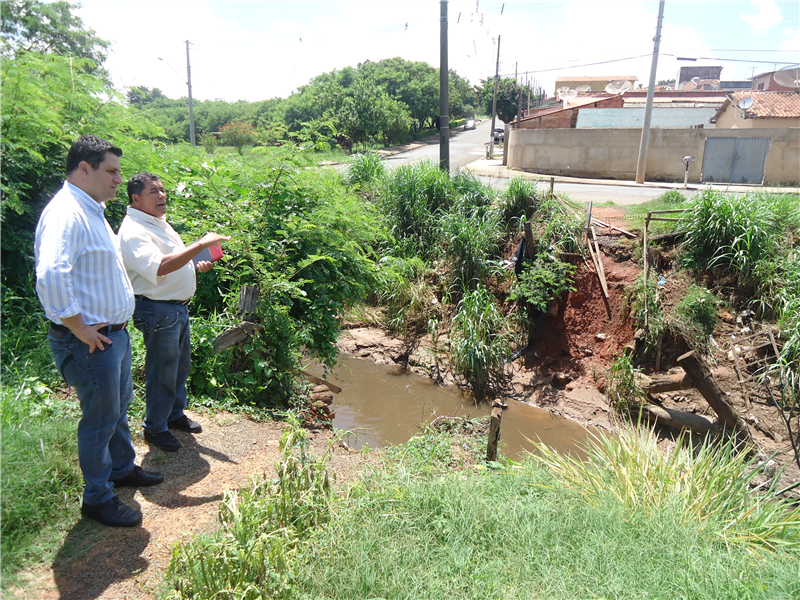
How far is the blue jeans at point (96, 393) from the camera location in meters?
2.67

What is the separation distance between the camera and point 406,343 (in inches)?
360

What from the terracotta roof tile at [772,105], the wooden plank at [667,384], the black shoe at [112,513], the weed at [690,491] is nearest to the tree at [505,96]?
the terracotta roof tile at [772,105]

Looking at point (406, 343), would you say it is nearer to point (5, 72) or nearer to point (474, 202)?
point (474, 202)

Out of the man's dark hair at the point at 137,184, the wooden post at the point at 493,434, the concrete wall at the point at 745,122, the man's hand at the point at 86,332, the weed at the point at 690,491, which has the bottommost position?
the wooden post at the point at 493,434

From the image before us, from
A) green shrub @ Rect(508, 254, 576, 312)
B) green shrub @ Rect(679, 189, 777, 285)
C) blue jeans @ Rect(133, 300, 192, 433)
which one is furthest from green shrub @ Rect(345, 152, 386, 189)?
blue jeans @ Rect(133, 300, 192, 433)

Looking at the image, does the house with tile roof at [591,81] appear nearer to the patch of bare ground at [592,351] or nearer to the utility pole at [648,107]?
the utility pole at [648,107]

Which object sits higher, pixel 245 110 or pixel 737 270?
pixel 245 110

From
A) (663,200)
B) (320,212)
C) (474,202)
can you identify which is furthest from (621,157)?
(320,212)

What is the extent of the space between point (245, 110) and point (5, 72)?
51179 millimetres

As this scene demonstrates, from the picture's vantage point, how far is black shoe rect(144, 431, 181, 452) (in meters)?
3.68

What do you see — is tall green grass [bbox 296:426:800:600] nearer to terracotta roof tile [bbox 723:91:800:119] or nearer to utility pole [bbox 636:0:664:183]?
utility pole [bbox 636:0:664:183]

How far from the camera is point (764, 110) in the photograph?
20406 mm

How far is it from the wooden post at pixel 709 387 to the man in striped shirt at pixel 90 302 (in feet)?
18.5

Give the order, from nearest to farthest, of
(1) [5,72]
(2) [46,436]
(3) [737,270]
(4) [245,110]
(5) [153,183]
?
(2) [46,436] < (5) [153,183] < (1) [5,72] < (3) [737,270] < (4) [245,110]
